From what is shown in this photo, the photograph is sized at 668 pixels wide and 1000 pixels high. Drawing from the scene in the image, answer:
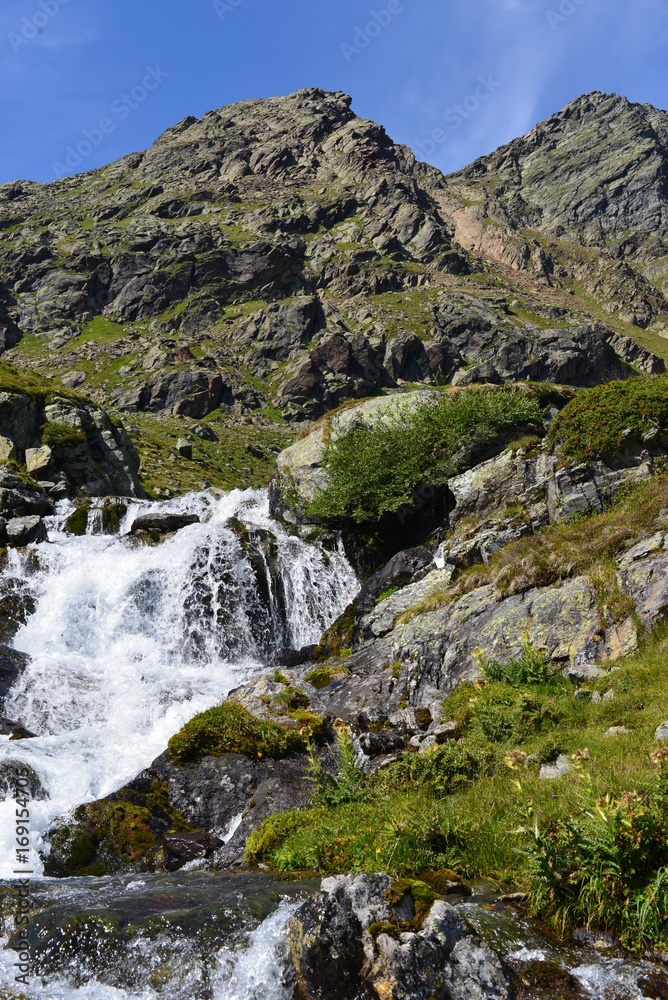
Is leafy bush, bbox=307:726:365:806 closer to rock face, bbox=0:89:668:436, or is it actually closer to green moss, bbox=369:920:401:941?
green moss, bbox=369:920:401:941

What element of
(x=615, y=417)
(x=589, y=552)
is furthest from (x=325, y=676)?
(x=615, y=417)

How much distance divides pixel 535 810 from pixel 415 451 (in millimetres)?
23711

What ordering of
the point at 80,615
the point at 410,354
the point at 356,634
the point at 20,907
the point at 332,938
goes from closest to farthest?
the point at 332,938
the point at 20,907
the point at 356,634
the point at 80,615
the point at 410,354

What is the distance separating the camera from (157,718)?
59.8ft

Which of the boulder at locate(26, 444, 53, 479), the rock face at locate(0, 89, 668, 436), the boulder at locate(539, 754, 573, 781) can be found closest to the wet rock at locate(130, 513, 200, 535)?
the boulder at locate(26, 444, 53, 479)

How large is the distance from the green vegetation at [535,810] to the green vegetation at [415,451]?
667 inches

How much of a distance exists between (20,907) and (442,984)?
18.7 feet

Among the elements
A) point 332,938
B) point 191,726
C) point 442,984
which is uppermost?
point 191,726

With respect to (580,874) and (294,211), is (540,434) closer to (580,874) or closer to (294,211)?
(580,874)

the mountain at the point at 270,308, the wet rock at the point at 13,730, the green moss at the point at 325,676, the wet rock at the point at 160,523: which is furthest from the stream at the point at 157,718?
the mountain at the point at 270,308

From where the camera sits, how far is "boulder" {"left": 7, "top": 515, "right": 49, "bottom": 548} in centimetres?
3028

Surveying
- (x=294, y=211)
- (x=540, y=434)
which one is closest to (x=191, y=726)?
(x=540, y=434)

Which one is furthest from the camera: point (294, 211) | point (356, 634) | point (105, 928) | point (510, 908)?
point (294, 211)

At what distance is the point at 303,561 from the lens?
1155 inches
